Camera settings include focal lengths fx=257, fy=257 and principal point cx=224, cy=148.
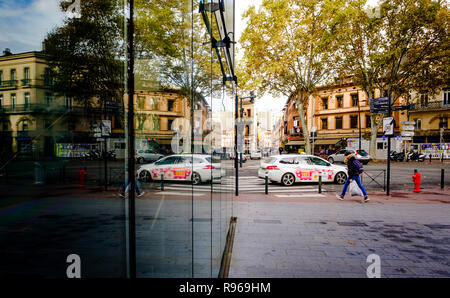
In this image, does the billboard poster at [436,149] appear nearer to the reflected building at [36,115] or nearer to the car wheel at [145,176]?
the car wheel at [145,176]

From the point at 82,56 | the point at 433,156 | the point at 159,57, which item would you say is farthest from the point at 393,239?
the point at 433,156

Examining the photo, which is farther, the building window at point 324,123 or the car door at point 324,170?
the building window at point 324,123

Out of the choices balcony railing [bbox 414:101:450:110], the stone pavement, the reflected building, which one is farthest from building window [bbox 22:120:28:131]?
balcony railing [bbox 414:101:450:110]

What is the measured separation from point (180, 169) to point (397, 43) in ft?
86.7

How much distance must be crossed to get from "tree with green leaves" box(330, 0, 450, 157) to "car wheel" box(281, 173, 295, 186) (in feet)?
43.1

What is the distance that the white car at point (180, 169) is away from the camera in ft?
3.89

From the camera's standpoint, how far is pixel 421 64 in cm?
2258

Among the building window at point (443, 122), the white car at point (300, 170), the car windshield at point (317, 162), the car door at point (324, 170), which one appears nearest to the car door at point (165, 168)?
the white car at point (300, 170)

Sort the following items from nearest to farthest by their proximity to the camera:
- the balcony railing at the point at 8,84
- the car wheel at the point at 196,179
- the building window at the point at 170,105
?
the balcony railing at the point at 8,84
the building window at the point at 170,105
the car wheel at the point at 196,179

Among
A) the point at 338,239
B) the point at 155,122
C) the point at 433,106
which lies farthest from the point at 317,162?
the point at 433,106

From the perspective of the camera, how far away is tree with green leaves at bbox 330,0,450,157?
1989cm

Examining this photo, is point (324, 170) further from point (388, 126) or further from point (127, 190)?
point (127, 190)

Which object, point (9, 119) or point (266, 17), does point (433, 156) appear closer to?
point (266, 17)

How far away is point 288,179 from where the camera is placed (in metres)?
12.8
